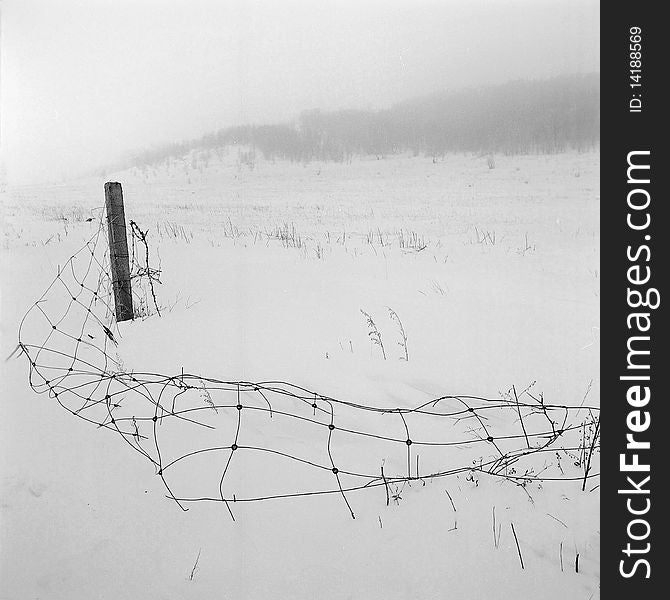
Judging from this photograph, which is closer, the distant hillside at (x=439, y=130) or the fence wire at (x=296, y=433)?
the fence wire at (x=296, y=433)

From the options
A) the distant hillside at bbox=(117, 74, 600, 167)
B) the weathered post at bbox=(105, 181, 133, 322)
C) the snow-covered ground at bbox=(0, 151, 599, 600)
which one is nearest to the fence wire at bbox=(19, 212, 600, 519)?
the snow-covered ground at bbox=(0, 151, 599, 600)

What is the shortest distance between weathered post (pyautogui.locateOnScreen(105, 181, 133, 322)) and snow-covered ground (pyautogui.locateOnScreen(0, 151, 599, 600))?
0.19m

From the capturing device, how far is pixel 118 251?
13.0 feet

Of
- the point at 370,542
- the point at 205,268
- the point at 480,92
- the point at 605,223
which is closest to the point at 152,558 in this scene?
the point at 370,542

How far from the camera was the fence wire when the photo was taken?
88.6 inches

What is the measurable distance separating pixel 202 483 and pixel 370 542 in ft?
2.56

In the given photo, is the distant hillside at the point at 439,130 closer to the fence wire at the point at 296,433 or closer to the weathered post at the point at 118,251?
the weathered post at the point at 118,251

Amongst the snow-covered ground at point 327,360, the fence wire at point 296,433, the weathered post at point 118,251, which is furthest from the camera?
the weathered post at point 118,251

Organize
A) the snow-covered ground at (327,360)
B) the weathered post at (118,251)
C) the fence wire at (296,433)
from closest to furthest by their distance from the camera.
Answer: the snow-covered ground at (327,360) → the fence wire at (296,433) → the weathered post at (118,251)

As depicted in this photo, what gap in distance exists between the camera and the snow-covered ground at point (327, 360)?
192cm

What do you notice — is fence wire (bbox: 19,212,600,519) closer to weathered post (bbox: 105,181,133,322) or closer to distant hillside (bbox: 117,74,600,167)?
weathered post (bbox: 105,181,133,322)

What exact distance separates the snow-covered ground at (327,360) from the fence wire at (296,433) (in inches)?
1.0

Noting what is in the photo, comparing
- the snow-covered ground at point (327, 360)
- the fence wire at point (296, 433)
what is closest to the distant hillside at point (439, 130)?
the snow-covered ground at point (327, 360)

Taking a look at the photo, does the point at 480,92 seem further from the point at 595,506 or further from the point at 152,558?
the point at 152,558
